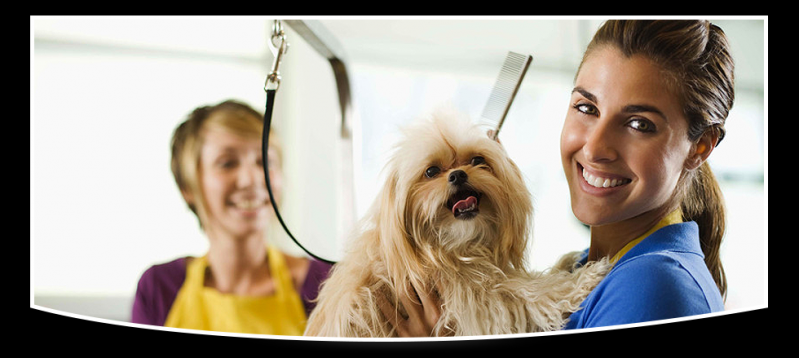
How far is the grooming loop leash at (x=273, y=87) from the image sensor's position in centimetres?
132

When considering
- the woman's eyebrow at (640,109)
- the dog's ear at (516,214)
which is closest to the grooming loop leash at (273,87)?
the dog's ear at (516,214)

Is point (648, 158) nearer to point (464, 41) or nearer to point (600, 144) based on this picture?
point (600, 144)

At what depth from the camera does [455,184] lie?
1252 millimetres

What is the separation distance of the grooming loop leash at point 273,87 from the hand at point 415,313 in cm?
17

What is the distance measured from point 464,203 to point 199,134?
0.60 m

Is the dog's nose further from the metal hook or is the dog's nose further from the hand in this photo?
the metal hook

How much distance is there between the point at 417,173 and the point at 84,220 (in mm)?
802

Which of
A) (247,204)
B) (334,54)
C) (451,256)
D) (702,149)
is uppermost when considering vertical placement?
(334,54)

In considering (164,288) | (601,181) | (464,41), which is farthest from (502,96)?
(164,288)

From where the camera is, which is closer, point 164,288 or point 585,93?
point 585,93

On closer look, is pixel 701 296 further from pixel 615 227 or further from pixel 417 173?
pixel 417 173

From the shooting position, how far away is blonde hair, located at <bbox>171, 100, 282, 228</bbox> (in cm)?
133

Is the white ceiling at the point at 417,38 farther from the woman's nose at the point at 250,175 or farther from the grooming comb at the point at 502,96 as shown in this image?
the woman's nose at the point at 250,175

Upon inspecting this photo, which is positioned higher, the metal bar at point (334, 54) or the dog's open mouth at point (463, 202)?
the metal bar at point (334, 54)
